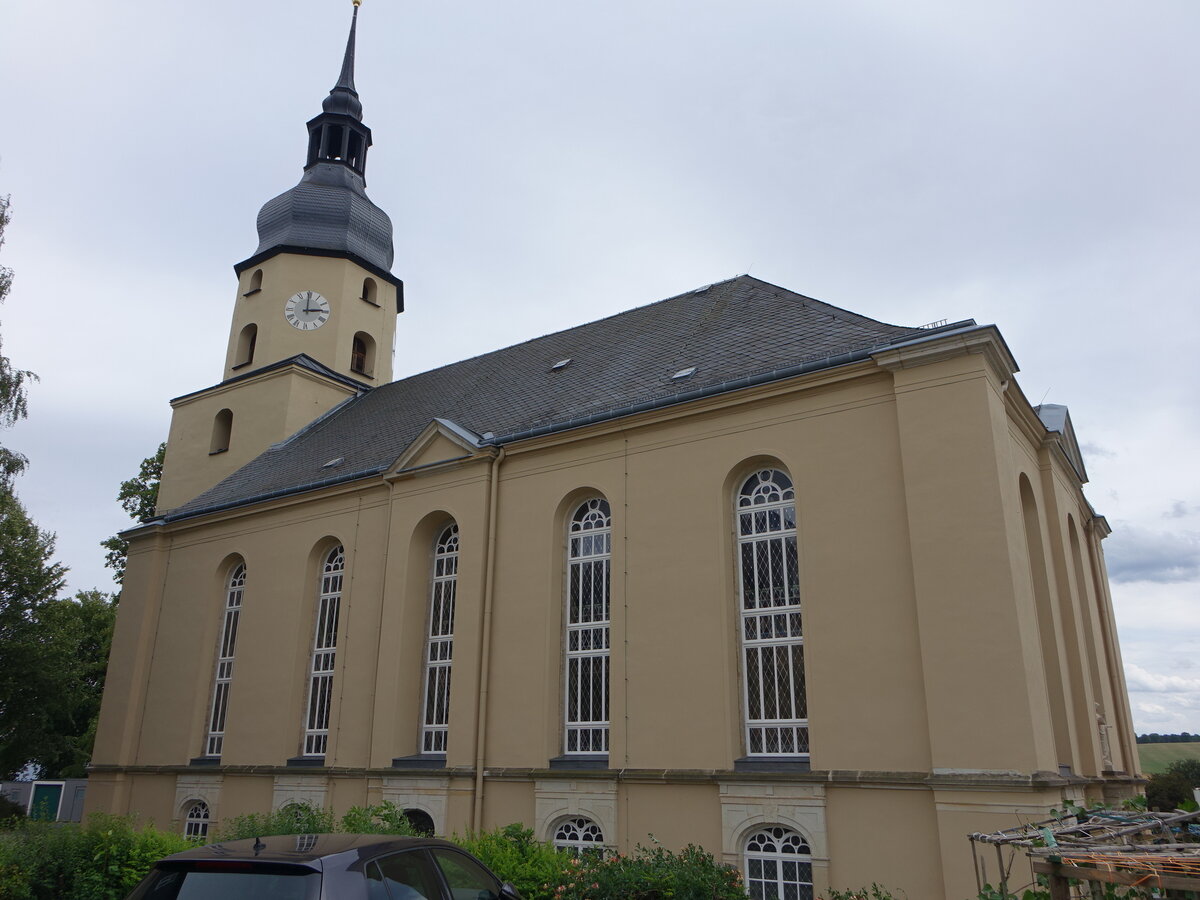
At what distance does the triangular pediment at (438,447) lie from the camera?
651 inches

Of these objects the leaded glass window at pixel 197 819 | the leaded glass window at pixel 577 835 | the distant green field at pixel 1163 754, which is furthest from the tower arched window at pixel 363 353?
the distant green field at pixel 1163 754

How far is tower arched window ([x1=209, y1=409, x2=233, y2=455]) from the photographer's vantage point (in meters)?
25.0

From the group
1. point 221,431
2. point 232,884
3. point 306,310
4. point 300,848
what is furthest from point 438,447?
point 232,884

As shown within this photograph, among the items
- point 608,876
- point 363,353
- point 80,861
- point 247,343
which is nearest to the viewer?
point 608,876

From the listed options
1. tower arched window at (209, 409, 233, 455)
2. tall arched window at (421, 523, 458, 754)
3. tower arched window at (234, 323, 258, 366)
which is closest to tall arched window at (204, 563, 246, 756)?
tower arched window at (209, 409, 233, 455)

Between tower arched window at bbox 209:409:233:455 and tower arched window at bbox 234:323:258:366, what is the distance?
150cm

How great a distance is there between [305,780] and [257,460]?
9.36 meters

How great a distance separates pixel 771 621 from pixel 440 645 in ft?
21.0

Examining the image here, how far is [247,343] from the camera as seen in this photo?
2594 centimetres

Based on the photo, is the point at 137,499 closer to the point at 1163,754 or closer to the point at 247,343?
the point at 247,343

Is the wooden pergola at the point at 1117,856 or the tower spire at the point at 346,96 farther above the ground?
the tower spire at the point at 346,96

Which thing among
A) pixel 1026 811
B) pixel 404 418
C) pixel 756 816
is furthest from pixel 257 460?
pixel 1026 811

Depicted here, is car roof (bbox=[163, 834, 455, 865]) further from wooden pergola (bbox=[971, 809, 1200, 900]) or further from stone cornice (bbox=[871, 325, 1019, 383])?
stone cornice (bbox=[871, 325, 1019, 383])

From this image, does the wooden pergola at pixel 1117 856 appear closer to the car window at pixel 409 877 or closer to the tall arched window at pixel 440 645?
the car window at pixel 409 877
